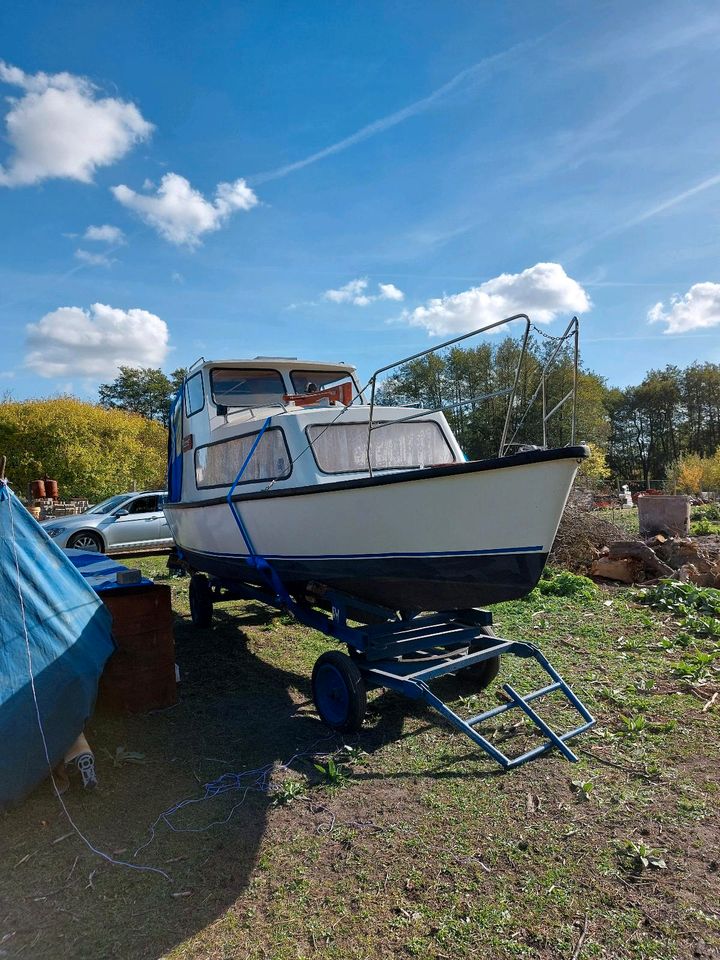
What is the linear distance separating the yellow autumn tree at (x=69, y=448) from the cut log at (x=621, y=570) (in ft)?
53.7

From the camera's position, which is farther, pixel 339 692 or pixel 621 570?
pixel 621 570

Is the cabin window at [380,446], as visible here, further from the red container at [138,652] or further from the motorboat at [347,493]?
the red container at [138,652]

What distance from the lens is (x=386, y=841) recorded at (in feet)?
9.80

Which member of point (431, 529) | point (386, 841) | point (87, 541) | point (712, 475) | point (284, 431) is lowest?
point (386, 841)

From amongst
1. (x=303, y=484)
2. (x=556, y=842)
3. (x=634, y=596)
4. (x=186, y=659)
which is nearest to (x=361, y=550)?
(x=303, y=484)

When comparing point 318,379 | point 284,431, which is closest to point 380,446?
point 284,431

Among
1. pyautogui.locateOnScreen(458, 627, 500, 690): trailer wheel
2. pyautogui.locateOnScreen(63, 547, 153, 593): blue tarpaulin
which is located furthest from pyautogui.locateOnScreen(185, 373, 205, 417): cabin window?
pyautogui.locateOnScreen(458, 627, 500, 690): trailer wheel

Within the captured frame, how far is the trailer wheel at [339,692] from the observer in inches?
161

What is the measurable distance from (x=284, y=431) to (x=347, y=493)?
50.6 inches

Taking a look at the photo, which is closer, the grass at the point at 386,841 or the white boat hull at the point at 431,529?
the grass at the point at 386,841

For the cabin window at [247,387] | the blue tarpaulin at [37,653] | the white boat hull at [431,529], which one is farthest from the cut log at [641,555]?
the blue tarpaulin at [37,653]

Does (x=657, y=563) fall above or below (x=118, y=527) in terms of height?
below

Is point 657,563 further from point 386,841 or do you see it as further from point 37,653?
point 37,653

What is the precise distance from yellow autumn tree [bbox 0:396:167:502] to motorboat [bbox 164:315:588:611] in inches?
515
